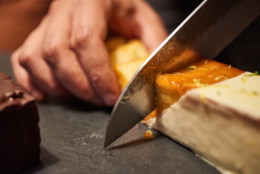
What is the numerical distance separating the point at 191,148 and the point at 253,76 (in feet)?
1.44

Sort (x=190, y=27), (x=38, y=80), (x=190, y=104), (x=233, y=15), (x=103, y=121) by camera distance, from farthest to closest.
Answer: (x=38, y=80)
(x=103, y=121)
(x=233, y=15)
(x=190, y=27)
(x=190, y=104)

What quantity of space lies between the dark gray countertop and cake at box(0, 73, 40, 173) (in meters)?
0.07

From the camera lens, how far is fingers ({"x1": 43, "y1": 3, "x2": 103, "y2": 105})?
1670mm

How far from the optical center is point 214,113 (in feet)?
3.83

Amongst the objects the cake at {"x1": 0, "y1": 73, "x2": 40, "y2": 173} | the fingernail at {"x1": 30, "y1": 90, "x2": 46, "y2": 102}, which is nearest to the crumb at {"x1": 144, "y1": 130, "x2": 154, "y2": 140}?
the cake at {"x1": 0, "y1": 73, "x2": 40, "y2": 173}

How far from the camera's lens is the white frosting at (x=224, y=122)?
3.52ft

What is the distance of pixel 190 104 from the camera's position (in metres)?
1.26

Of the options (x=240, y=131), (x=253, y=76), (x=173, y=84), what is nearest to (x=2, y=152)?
(x=173, y=84)

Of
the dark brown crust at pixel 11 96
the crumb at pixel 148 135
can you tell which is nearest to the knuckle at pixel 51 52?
the dark brown crust at pixel 11 96

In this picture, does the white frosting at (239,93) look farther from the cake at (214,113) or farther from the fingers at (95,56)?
the fingers at (95,56)

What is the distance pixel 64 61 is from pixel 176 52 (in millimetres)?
669

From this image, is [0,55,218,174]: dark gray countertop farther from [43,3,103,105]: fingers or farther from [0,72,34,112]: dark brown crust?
[0,72,34,112]: dark brown crust

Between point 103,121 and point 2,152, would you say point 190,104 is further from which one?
point 2,152

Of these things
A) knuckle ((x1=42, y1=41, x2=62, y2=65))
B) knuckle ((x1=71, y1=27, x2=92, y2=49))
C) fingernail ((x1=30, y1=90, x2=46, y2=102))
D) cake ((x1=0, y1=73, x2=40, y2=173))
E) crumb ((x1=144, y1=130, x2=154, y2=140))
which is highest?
knuckle ((x1=71, y1=27, x2=92, y2=49))
